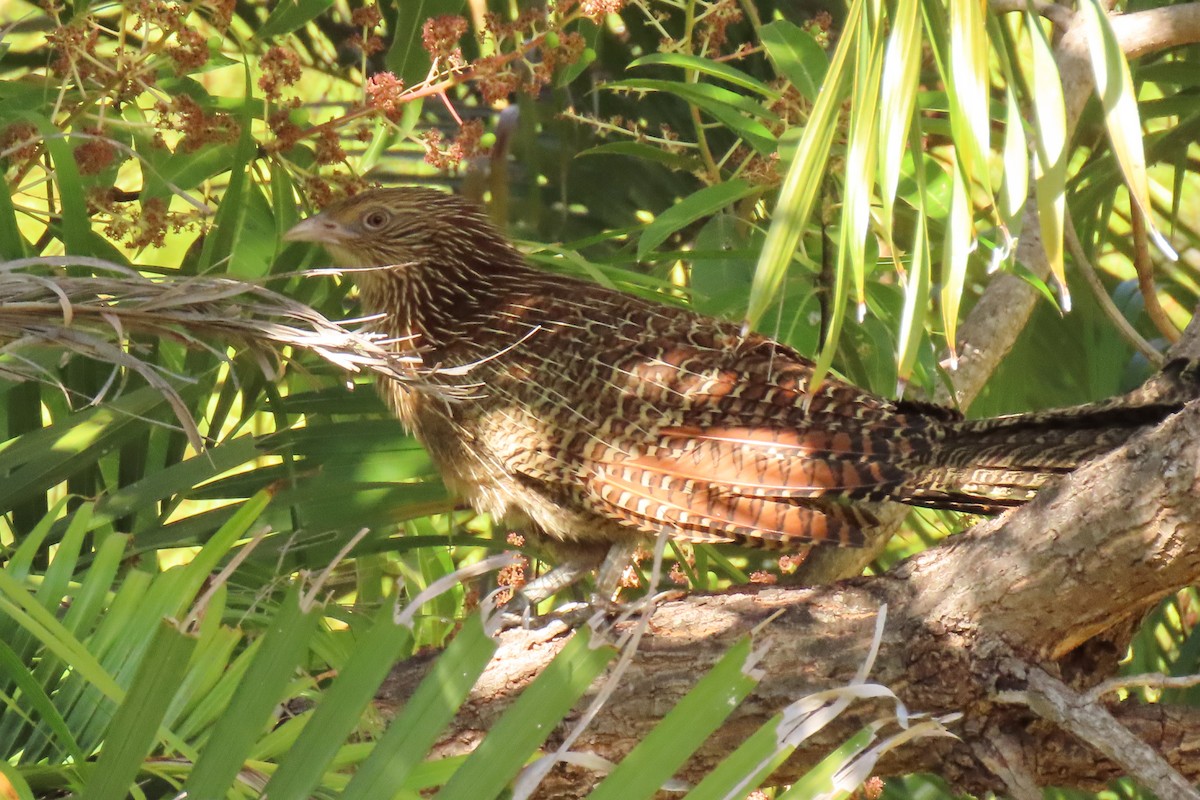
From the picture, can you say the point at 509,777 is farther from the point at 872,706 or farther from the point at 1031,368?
the point at 1031,368

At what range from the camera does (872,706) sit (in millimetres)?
2314

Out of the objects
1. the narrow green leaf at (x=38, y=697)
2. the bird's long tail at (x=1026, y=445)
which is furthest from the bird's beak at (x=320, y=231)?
the narrow green leaf at (x=38, y=697)

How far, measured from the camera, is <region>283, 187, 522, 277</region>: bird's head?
138 inches

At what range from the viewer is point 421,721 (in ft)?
4.00

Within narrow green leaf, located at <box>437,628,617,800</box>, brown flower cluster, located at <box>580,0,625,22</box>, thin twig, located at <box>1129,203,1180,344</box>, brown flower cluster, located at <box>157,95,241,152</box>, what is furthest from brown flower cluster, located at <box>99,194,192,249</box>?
thin twig, located at <box>1129,203,1180,344</box>

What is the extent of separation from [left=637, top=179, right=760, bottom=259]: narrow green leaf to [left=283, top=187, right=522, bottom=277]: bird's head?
0.96 meters

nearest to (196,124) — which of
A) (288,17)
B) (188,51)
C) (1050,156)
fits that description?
(188,51)

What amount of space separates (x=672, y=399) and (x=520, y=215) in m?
1.82

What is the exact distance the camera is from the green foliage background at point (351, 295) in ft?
4.02

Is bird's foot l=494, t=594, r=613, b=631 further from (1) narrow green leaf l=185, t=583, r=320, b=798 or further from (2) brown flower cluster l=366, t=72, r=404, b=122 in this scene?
(1) narrow green leaf l=185, t=583, r=320, b=798

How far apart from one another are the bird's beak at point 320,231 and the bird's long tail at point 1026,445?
5.42 ft

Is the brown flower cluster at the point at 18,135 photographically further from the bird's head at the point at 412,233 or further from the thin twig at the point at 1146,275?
the thin twig at the point at 1146,275

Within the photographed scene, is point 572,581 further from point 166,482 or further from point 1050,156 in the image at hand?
point 1050,156

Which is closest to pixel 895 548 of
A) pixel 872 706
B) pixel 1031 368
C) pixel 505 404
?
pixel 1031 368
